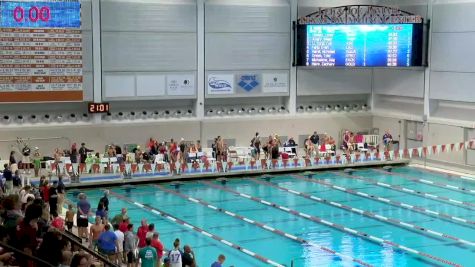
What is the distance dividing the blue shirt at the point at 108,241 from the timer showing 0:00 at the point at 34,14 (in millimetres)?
16905

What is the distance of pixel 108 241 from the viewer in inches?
614

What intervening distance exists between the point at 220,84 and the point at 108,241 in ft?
64.7

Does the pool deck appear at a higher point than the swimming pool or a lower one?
higher

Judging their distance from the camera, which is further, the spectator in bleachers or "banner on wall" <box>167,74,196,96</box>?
"banner on wall" <box>167,74,196,96</box>

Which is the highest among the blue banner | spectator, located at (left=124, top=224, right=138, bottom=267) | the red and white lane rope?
the blue banner

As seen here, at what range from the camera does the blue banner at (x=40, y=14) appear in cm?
2969

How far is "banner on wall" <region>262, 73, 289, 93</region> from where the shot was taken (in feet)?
117

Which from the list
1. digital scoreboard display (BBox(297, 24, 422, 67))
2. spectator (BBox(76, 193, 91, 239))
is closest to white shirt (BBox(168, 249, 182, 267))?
spectator (BBox(76, 193, 91, 239))

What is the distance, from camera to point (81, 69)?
31.5m

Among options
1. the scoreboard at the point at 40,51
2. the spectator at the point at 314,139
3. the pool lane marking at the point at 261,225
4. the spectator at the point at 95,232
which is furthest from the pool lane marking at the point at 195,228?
Result: the spectator at the point at 314,139

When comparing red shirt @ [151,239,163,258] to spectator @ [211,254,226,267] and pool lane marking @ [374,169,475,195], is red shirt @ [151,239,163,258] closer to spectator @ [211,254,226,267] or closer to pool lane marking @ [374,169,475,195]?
spectator @ [211,254,226,267]

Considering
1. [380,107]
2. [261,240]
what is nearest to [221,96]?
[380,107]

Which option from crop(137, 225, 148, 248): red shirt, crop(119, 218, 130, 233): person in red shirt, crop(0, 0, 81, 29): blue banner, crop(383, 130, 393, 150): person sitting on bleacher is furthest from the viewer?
crop(383, 130, 393, 150): person sitting on bleacher

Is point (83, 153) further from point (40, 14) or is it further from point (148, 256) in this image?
point (148, 256)
